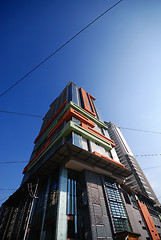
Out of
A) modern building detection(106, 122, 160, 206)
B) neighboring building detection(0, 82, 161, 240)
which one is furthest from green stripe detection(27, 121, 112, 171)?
modern building detection(106, 122, 160, 206)

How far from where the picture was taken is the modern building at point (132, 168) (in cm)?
4996

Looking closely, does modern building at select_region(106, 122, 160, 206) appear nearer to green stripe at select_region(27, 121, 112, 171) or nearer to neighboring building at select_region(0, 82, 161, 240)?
neighboring building at select_region(0, 82, 161, 240)

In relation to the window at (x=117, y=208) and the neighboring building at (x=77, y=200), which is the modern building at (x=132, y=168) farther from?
the window at (x=117, y=208)

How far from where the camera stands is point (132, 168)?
188 feet

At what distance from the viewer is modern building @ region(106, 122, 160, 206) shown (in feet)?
164

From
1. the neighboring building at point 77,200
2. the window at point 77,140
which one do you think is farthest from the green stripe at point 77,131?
the window at point 77,140

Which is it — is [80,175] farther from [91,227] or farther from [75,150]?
[91,227]

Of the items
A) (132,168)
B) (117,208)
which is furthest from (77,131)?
(132,168)

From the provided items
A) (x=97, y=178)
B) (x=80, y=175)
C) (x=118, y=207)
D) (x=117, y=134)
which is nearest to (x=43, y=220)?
(x=80, y=175)

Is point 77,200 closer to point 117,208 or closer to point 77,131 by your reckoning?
point 117,208

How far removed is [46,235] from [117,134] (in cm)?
6724

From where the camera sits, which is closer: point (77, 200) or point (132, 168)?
point (77, 200)

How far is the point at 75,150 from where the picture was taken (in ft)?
60.6

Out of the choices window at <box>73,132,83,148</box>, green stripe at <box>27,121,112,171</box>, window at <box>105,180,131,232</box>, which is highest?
green stripe at <box>27,121,112,171</box>
